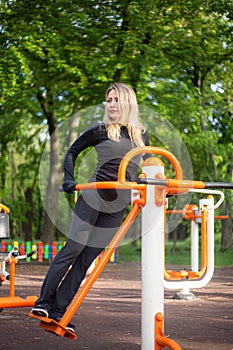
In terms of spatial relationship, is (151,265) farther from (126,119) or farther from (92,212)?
(126,119)

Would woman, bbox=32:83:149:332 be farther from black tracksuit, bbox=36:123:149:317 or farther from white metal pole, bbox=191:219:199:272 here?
white metal pole, bbox=191:219:199:272

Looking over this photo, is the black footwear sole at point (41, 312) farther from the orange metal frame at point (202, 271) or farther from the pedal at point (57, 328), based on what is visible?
the orange metal frame at point (202, 271)

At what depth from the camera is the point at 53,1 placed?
14.1 m

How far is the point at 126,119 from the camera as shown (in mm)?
3727

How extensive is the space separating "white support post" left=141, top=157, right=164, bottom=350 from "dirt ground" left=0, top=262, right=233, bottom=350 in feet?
3.20

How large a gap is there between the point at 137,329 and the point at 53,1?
10.4m

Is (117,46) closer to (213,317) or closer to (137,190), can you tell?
(213,317)

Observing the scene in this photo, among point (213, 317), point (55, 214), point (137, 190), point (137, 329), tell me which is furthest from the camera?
point (213, 317)

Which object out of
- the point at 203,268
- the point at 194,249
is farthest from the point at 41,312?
the point at 194,249

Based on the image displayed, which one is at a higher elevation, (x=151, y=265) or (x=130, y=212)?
(x=130, y=212)

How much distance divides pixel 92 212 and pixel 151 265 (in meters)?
0.62

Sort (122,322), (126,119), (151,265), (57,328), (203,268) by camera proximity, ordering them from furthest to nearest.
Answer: (203,268), (122,322), (126,119), (57,328), (151,265)

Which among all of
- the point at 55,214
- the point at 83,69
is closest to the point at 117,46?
the point at 83,69

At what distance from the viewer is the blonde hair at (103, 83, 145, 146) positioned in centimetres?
370
